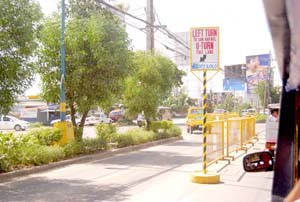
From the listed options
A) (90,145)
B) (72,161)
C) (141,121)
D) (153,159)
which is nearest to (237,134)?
(153,159)

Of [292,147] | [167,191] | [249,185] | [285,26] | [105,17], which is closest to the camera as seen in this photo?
[285,26]

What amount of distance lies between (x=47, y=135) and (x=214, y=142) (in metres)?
5.21

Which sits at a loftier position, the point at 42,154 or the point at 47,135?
the point at 47,135

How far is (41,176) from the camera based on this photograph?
1141 cm

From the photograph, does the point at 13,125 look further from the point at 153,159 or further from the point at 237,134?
the point at 153,159

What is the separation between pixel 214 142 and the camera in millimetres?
12742

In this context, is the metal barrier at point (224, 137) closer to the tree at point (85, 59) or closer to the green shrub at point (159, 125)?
the tree at point (85, 59)

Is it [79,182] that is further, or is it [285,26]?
[79,182]

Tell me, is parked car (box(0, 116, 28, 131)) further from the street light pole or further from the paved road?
the paved road

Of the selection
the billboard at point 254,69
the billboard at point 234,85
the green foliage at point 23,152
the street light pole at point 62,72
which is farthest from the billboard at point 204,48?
the billboard at point 234,85

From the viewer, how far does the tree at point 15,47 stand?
33.7ft

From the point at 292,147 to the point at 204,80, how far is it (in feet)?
26.3

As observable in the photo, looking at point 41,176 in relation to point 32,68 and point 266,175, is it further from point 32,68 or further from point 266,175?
point 266,175

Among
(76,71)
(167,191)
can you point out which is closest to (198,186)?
(167,191)
